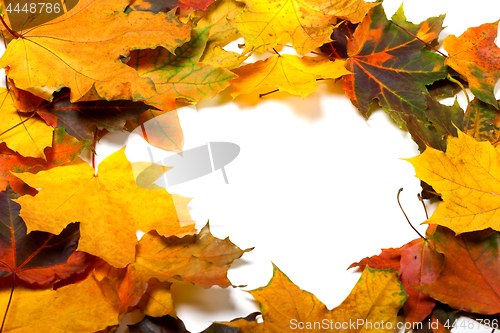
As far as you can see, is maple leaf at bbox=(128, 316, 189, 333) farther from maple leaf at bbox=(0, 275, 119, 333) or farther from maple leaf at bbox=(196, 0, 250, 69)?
maple leaf at bbox=(196, 0, 250, 69)

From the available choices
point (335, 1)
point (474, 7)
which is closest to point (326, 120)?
point (335, 1)

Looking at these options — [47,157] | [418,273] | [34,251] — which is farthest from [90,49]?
[418,273]

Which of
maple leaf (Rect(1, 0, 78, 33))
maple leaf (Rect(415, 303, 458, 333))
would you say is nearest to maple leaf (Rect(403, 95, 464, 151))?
maple leaf (Rect(415, 303, 458, 333))

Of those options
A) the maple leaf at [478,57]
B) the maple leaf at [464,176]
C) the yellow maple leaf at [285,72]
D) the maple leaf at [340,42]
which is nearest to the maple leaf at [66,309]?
the yellow maple leaf at [285,72]

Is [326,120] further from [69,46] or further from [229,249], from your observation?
[69,46]

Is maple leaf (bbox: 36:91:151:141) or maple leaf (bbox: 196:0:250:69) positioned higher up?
maple leaf (bbox: 196:0:250:69)

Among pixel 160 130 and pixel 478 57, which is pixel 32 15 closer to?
pixel 160 130
